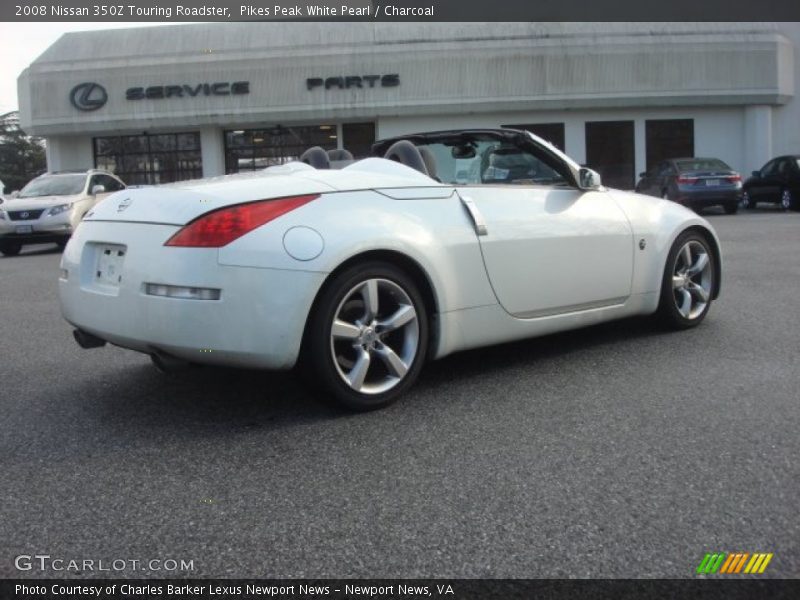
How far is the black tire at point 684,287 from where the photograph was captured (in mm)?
5352

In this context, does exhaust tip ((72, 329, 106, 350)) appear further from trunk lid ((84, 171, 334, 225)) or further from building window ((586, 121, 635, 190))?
building window ((586, 121, 635, 190))

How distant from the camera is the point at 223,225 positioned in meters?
3.56

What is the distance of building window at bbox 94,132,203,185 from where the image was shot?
27438mm

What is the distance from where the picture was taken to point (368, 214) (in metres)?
3.89

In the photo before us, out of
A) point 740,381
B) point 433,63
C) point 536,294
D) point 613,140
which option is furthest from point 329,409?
point 613,140

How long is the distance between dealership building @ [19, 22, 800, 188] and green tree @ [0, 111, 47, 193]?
34.3 meters

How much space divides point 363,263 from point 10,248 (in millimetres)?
13390

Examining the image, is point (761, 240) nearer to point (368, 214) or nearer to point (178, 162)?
point (368, 214)

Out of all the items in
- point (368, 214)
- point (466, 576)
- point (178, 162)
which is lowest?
point (466, 576)

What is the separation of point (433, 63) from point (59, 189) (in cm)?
1340

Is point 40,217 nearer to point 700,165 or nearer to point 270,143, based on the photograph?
point 270,143

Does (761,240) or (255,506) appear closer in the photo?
(255,506)
